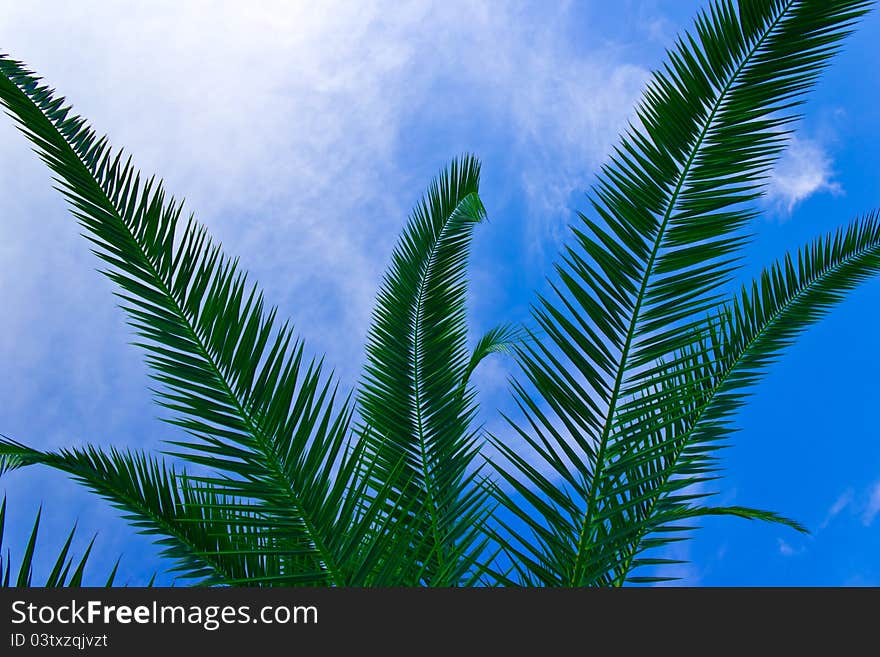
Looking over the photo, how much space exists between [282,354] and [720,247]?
138 cm

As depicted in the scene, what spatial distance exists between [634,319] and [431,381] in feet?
4.98

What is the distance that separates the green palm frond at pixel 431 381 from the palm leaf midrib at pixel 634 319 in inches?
16.2

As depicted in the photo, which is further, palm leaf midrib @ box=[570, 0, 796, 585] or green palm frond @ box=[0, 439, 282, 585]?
green palm frond @ box=[0, 439, 282, 585]

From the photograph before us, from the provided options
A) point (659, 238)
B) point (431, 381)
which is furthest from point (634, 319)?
point (431, 381)

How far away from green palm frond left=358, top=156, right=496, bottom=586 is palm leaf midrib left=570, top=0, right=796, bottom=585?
1.35 feet

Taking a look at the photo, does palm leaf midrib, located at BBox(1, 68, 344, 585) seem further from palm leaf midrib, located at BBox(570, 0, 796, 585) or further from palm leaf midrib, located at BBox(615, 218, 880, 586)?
palm leaf midrib, located at BBox(615, 218, 880, 586)

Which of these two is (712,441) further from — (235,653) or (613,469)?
(235,653)

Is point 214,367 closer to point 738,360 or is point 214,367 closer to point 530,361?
point 530,361

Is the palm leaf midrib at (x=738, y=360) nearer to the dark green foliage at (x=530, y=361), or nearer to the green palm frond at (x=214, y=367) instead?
the dark green foliage at (x=530, y=361)

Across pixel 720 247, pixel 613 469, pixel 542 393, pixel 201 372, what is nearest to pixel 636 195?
pixel 720 247

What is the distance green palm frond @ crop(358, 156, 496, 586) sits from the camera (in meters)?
3.37

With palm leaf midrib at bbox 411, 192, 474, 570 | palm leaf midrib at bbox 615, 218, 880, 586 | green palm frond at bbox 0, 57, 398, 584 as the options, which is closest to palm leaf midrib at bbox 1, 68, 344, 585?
green palm frond at bbox 0, 57, 398, 584

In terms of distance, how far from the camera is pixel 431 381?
368cm

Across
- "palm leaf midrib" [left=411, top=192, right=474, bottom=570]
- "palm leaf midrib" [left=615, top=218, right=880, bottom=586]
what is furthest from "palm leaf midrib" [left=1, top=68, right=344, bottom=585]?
"palm leaf midrib" [left=615, top=218, right=880, bottom=586]
